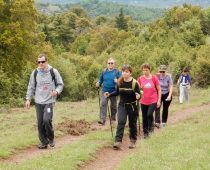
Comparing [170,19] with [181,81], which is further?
[170,19]

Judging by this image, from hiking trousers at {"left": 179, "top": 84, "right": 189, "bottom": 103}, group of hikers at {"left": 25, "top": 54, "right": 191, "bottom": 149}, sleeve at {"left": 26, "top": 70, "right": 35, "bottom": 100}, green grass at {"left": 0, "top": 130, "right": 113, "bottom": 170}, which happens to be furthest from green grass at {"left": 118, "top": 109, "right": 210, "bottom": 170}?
hiking trousers at {"left": 179, "top": 84, "right": 189, "bottom": 103}

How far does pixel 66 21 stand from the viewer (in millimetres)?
134500

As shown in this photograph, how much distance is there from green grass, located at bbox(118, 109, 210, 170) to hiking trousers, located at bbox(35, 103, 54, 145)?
111 inches

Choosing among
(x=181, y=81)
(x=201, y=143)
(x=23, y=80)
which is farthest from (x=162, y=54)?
(x=201, y=143)

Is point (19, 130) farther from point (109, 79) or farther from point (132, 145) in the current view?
point (132, 145)

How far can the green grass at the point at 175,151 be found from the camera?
1130cm

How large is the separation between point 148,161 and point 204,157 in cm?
149

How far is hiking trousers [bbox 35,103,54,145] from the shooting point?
46.3 ft

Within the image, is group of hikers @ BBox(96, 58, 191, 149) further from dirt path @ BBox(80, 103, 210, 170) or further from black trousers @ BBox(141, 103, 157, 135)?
dirt path @ BBox(80, 103, 210, 170)

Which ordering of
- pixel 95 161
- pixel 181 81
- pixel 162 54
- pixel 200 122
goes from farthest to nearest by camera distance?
pixel 162 54 < pixel 181 81 < pixel 200 122 < pixel 95 161

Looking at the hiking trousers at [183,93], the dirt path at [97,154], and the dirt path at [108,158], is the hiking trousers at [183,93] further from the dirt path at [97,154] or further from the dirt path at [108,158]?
the dirt path at [108,158]

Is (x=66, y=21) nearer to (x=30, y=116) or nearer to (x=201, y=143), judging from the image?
(x=30, y=116)

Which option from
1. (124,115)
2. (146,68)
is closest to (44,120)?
(124,115)

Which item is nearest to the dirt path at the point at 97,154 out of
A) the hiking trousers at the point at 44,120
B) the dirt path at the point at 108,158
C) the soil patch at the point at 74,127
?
the dirt path at the point at 108,158
